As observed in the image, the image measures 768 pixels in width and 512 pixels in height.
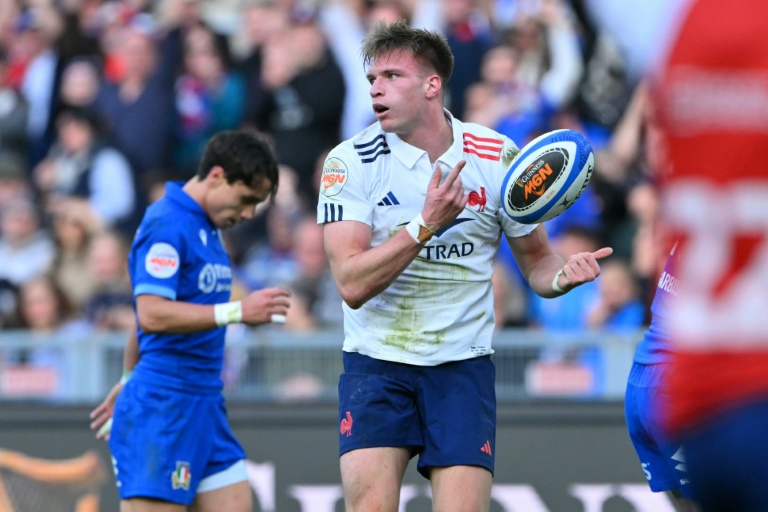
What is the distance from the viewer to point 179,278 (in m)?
6.11

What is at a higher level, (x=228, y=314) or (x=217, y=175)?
(x=217, y=175)

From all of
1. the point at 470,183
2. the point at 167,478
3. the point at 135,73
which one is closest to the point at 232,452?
the point at 167,478

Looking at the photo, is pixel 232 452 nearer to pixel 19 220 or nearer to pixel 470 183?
pixel 470 183

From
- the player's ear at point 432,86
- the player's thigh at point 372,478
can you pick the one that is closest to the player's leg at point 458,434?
the player's thigh at point 372,478

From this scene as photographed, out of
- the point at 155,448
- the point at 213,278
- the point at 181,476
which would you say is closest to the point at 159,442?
the point at 155,448

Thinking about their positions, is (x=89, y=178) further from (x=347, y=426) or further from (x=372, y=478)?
(x=372, y=478)

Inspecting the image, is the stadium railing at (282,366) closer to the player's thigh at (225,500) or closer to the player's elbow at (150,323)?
the player's thigh at (225,500)

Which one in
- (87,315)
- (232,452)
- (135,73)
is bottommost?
(232,452)

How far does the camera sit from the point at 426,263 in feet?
17.1

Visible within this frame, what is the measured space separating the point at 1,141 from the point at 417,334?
816 centimetres

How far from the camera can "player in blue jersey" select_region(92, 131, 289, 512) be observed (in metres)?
5.96

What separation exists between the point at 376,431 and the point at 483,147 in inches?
52.9

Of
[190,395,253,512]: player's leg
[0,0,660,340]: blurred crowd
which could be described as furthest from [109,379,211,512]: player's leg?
[0,0,660,340]: blurred crowd

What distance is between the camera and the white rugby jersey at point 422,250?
517 cm
